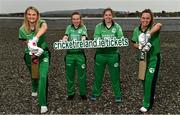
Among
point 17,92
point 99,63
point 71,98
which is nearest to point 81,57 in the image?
point 99,63

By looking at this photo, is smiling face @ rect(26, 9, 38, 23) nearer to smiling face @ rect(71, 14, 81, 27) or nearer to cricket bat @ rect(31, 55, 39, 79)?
cricket bat @ rect(31, 55, 39, 79)

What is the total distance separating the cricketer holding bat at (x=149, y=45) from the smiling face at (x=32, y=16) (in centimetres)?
195

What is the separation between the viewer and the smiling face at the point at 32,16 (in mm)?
7742

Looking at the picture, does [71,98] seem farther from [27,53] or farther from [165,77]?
[165,77]

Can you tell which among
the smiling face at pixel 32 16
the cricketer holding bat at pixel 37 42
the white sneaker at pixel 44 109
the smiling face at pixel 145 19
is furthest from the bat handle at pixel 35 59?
the smiling face at pixel 145 19

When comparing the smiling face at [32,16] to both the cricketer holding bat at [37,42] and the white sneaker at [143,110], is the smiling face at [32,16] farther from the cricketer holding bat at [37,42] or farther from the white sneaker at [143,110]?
the white sneaker at [143,110]

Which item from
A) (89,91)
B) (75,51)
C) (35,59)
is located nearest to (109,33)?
(75,51)

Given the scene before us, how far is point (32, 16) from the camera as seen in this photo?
7.75 m

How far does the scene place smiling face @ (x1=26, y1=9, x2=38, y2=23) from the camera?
25.4ft

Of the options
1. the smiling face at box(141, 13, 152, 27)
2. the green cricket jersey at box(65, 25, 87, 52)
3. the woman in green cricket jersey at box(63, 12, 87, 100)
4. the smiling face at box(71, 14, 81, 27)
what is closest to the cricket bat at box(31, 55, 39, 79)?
the woman in green cricket jersey at box(63, 12, 87, 100)

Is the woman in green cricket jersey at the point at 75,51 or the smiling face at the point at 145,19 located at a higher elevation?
the smiling face at the point at 145,19

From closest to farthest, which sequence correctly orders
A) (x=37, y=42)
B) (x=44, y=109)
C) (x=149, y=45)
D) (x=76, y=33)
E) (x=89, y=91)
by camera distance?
(x=149, y=45) → (x=37, y=42) → (x=44, y=109) → (x=76, y=33) → (x=89, y=91)

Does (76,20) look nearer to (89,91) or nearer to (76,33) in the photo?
(76,33)

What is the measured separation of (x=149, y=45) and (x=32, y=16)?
2274 mm
